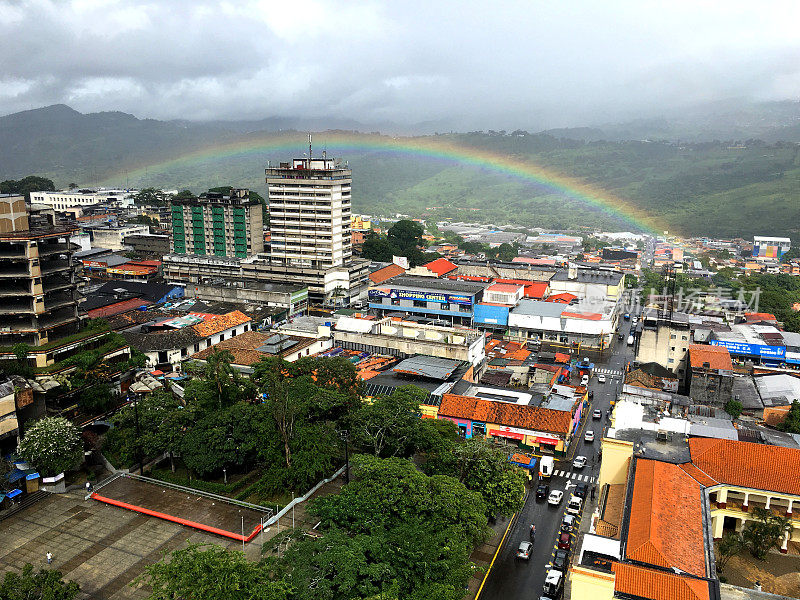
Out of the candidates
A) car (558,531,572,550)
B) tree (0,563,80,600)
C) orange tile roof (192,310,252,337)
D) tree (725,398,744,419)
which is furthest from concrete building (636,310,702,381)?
tree (0,563,80,600)

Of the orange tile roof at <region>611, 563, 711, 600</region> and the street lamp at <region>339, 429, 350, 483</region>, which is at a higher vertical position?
the orange tile roof at <region>611, 563, 711, 600</region>

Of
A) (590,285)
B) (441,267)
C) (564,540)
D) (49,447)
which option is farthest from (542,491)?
(441,267)

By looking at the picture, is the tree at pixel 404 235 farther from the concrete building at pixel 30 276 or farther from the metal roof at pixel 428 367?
the concrete building at pixel 30 276

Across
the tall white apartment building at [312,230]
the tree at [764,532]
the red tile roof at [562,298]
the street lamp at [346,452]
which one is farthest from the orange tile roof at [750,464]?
the tall white apartment building at [312,230]

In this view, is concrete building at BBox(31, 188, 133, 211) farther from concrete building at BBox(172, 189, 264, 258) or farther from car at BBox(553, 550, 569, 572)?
car at BBox(553, 550, 569, 572)

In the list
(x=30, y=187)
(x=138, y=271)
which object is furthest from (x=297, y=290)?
(x=30, y=187)
